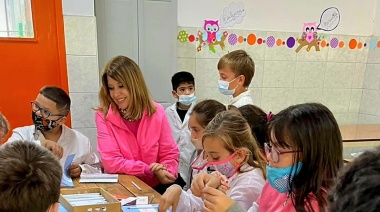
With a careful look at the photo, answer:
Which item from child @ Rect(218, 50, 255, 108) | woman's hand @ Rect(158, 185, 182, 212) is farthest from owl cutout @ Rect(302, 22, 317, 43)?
woman's hand @ Rect(158, 185, 182, 212)

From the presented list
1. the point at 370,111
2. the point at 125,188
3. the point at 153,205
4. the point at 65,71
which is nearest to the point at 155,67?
the point at 65,71

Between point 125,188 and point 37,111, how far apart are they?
0.67 metres

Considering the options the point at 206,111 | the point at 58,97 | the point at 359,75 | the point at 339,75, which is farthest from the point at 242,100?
the point at 359,75

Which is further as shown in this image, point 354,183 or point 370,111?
point 370,111

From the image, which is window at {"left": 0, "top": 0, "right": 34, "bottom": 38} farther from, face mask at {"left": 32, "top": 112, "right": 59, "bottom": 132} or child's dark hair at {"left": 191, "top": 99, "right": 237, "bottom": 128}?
child's dark hair at {"left": 191, "top": 99, "right": 237, "bottom": 128}

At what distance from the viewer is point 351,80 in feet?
11.4

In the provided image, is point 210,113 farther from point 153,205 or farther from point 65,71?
point 65,71

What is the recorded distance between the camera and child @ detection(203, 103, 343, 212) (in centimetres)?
98

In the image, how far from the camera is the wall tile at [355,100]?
3545 mm

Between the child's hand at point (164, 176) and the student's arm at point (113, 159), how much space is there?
0.17ft

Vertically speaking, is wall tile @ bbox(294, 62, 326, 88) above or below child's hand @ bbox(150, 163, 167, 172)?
above

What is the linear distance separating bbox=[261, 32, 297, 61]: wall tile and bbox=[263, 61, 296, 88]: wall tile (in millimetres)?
51

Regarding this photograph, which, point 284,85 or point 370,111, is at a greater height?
point 284,85

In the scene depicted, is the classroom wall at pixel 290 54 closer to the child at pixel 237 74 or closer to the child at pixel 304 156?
the child at pixel 237 74
